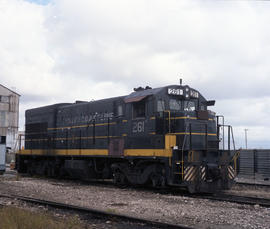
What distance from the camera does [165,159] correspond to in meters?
12.6

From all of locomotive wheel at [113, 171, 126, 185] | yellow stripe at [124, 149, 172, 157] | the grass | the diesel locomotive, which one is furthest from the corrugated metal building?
the grass

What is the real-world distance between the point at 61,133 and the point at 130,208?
10.2 metres

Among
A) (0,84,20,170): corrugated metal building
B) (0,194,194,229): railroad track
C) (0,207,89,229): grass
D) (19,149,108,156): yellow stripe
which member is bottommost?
(0,194,194,229): railroad track

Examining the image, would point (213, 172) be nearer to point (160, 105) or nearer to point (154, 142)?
point (154, 142)

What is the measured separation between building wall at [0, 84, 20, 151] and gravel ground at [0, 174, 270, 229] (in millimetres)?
40165

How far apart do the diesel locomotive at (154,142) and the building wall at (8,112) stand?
36957mm

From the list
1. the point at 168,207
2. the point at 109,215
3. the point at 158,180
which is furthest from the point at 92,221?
the point at 158,180

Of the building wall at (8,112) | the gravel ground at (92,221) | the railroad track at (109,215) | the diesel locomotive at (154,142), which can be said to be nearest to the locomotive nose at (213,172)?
the diesel locomotive at (154,142)

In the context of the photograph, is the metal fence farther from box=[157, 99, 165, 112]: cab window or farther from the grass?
the grass

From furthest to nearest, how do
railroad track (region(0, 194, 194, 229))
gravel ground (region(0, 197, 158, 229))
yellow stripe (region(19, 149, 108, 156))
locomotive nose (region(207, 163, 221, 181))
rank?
yellow stripe (region(19, 149, 108, 156)), locomotive nose (region(207, 163, 221, 181)), gravel ground (region(0, 197, 158, 229)), railroad track (region(0, 194, 194, 229))

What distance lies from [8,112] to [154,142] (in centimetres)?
4356

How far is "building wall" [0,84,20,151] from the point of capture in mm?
51375

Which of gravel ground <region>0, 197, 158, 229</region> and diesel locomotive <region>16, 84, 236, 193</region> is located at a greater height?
diesel locomotive <region>16, 84, 236, 193</region>

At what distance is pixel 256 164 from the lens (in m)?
18.9
